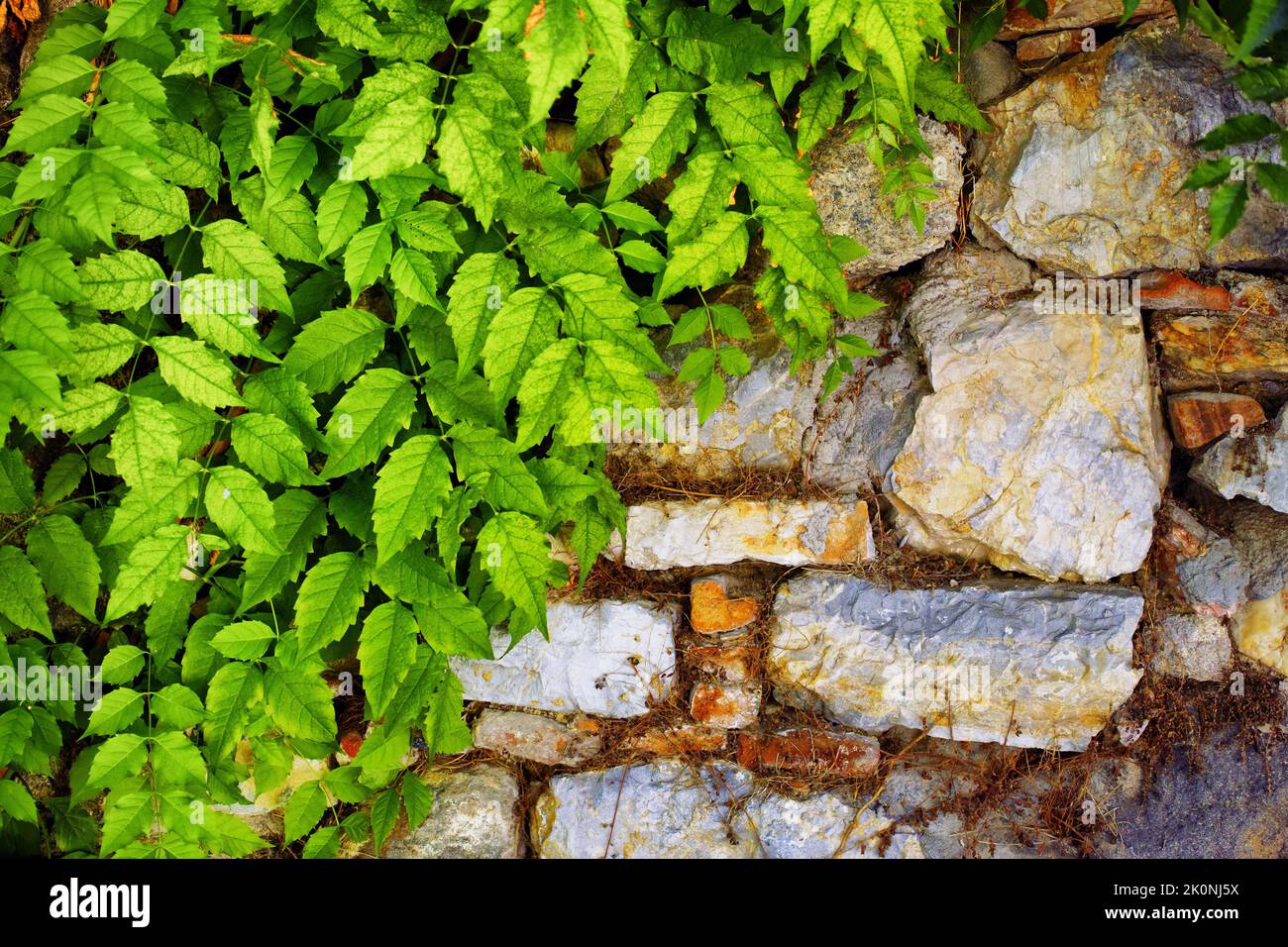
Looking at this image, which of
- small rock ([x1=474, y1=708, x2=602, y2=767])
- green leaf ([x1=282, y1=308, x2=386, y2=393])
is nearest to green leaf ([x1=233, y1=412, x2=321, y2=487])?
green leaf ([x1=282, y1=308, x2=386, y2=393])

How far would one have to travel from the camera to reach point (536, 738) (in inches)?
101

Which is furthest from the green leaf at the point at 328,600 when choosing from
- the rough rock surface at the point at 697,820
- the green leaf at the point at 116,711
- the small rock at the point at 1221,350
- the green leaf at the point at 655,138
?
the small rock at the point at 1221,350

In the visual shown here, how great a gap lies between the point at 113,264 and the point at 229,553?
70cm

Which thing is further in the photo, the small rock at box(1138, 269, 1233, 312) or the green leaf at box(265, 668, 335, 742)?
the small rock at box(1138, 269, 1233, 312)

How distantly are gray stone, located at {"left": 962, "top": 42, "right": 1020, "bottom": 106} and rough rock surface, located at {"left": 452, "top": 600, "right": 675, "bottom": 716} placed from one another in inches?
64.3

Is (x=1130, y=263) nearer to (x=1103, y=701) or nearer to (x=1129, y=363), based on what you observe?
(x=1129, y=363)

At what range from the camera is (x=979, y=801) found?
7.97 ft

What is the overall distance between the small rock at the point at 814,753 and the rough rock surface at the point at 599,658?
31 centimetres

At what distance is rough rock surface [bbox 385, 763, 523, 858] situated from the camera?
2.49 meters

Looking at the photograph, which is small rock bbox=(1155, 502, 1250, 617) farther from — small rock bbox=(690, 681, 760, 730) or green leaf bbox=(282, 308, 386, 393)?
green leaf bbox=(282, 308, 386, 393)

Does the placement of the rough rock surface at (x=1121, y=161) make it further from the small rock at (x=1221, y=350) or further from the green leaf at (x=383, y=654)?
the green leaf at (x=383, y=654)

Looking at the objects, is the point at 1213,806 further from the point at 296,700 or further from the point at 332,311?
the point at 332,311

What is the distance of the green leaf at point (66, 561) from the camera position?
2.08m

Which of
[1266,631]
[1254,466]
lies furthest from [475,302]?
[1266,631]
